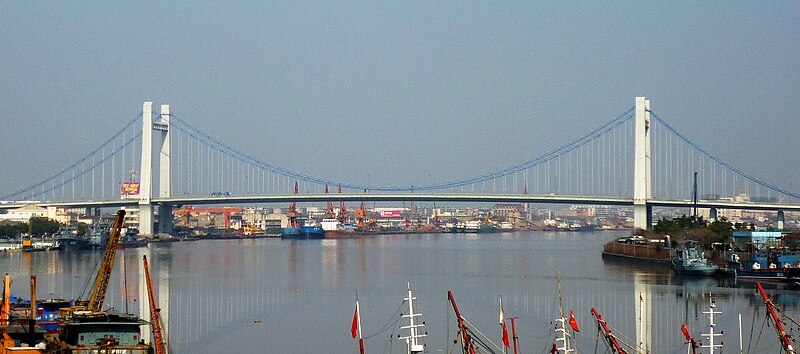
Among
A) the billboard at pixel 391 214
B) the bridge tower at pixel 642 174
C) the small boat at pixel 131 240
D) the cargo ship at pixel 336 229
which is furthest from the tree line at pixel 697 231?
the billboard at pixel 391 214

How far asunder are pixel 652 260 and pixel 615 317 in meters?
22.8

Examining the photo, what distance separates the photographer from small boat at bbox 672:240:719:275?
40219 millimetres

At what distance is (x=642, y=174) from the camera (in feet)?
208

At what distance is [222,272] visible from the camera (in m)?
44.7

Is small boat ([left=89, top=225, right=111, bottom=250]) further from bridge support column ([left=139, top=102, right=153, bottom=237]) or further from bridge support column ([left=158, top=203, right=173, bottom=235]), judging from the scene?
bridge support column ([left=158, top=203, right=173, bottom=235])

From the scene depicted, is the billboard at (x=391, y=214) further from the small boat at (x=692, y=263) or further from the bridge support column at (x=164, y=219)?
the small boat at (x=692, y=263)

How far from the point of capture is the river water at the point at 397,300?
78.1ft

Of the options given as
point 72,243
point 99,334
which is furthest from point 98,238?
point 99,334

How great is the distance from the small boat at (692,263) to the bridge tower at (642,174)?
19.9 m

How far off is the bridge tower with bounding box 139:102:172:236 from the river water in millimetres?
20770

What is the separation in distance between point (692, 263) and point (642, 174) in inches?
912

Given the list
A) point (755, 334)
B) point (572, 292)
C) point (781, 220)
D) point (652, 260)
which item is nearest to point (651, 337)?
point (755, 334)

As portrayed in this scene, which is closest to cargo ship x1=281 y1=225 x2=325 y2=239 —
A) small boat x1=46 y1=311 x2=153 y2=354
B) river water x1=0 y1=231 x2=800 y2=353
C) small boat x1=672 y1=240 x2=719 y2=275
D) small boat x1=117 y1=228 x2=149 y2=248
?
small boat x1=117 y1=228 x2=149 y2=248

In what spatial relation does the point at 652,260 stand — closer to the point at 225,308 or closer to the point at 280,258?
the point at 280,258
